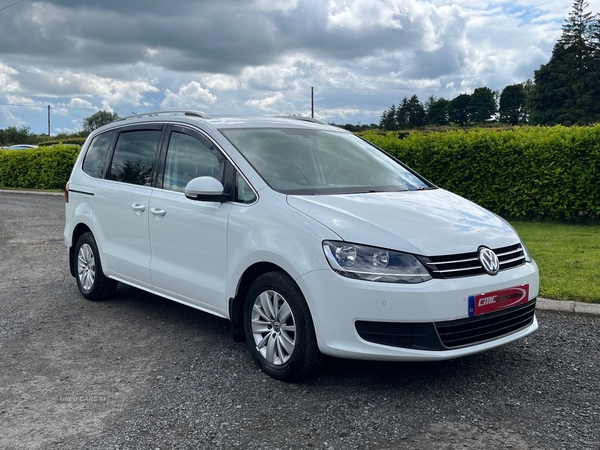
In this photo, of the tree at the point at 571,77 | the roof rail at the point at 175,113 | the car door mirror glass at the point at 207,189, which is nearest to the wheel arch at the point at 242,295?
the car door mirror glass at the point at 207,189

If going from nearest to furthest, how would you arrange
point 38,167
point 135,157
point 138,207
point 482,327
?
point 482,327
point 138,207
point 135,157
point 38,167

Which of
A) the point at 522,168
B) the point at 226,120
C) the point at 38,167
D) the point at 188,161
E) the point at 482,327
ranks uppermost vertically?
the point at 226,120

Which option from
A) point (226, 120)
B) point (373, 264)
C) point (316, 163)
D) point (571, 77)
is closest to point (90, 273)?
point (226, 120)

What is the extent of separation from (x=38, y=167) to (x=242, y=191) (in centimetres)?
2371

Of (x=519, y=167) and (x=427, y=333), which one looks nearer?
(x=427, y=333)

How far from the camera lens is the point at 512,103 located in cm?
13038

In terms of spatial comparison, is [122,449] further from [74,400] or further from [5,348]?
[5,348]

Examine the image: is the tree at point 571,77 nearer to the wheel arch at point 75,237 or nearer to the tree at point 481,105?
the tree at point 481,105

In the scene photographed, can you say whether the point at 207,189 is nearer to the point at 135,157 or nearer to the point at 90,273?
the point at 135,157

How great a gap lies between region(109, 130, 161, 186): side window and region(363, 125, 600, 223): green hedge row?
27.6 ft

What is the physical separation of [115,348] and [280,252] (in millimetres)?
1918

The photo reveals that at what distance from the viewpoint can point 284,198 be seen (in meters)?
4.40

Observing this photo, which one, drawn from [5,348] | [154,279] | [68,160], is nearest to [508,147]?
[154,279]

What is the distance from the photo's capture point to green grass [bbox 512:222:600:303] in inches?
254
